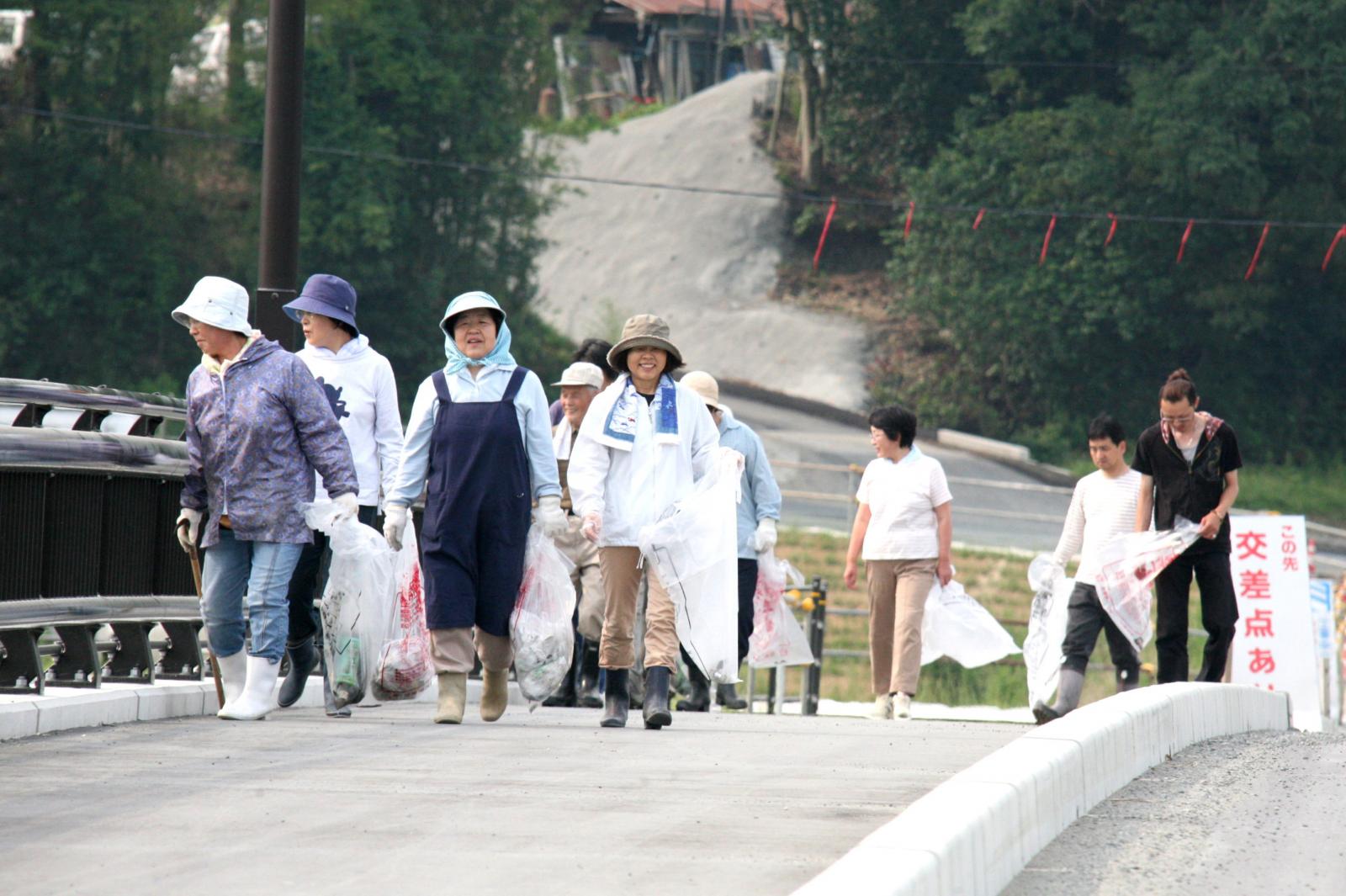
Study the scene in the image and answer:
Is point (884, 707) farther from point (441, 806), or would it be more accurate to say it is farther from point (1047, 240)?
point (1047, 240)

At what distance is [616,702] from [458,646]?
0.77 meters

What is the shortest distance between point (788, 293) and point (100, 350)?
63.4 ft

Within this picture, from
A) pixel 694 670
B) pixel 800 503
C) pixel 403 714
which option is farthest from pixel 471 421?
pixel 800 503

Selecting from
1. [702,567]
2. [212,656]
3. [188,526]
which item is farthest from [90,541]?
[702,567]

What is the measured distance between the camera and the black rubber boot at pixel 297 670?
9.48 m

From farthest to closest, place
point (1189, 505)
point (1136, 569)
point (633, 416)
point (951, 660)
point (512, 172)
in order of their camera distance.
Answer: point (512, 172) < point (951, 660) < point (1136, 569) < point (1189, 505) < point (633, 416)

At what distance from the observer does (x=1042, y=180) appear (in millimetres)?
46875

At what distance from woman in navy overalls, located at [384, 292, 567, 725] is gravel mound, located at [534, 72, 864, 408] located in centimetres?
4197

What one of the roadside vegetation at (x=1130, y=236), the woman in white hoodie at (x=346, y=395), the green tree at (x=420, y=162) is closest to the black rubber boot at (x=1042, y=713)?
the woman in white hoodie at (x=346, y=395)

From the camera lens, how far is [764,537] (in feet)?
38.3

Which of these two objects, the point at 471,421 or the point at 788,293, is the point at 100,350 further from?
the point at 471,421

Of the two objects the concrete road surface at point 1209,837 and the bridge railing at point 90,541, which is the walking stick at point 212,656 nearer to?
the bridge railing at point 90,541

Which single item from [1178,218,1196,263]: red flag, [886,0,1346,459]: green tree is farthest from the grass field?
[886,0,1346,459]: green tree

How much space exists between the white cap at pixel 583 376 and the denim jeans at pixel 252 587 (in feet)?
8.58
